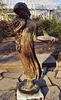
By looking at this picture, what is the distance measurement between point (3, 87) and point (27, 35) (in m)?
1.43

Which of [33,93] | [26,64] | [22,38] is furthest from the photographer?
[33,93]

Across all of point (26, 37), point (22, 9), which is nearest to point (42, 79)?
point (26, 37)

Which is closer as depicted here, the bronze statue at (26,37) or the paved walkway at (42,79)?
the bronze statue at (26,37)

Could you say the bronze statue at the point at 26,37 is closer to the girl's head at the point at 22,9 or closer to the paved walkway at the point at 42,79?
the girl's head at the point at 22,9

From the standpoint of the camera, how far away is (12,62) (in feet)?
10.4

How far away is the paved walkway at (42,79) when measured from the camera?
6.75ft

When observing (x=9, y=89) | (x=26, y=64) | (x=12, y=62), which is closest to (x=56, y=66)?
(x=12, y=62)

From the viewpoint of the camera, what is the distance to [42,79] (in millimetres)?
2582

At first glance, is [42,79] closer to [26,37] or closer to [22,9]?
[26,37]

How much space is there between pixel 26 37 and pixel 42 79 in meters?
1.49

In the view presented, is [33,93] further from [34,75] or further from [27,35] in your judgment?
[27,35]

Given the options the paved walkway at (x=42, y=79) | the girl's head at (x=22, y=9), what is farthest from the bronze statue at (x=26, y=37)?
the paved walkway at (x=42, y=79)

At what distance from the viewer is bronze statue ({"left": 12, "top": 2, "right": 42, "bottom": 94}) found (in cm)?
133

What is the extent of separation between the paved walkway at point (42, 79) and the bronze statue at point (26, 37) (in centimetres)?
64
